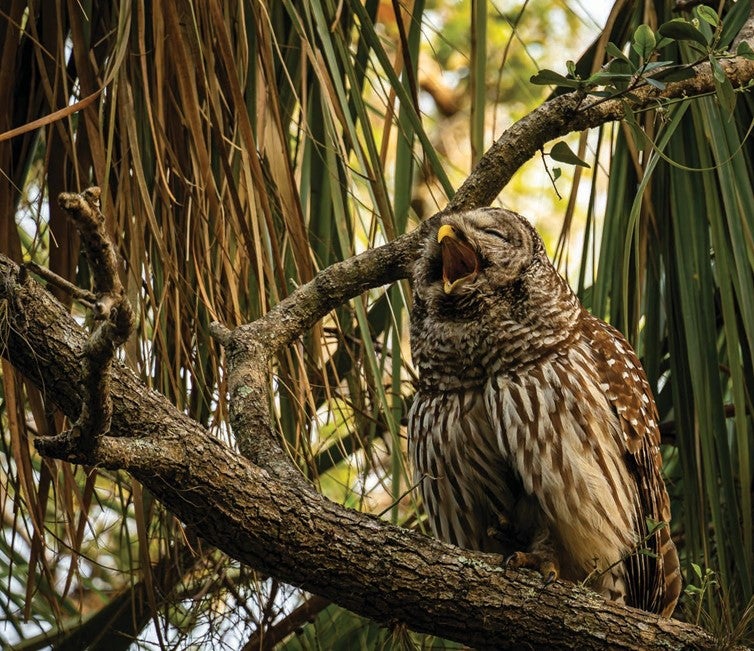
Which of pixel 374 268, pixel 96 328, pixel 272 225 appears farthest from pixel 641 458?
pixel 96 328

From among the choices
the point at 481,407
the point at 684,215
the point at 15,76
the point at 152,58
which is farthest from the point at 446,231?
the point at 15,76

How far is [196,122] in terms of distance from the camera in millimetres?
2396

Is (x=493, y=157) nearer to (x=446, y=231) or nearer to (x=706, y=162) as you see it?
(x=446, y=231)

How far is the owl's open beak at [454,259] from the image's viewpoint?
286 cm

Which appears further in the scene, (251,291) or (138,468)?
(251,291)

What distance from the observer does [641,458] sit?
298cm

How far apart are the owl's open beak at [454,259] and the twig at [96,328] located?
130cm

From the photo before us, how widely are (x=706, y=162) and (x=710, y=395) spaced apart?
2.03 ft

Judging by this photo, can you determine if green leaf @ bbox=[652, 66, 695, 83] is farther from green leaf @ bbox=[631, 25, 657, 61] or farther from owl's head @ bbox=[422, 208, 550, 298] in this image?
owl's head @ bbox=[422, 208, 550, 298]

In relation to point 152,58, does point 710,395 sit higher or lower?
lower

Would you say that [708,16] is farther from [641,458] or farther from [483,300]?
[641,458]

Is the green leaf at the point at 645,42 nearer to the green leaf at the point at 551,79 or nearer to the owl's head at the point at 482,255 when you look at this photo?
the green leaf at the point at 551,79

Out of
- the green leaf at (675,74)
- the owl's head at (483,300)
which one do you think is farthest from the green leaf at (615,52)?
the owl's head at (483,300)

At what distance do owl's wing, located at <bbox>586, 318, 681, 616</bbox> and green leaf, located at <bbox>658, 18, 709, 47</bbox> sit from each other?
1.04 meters
